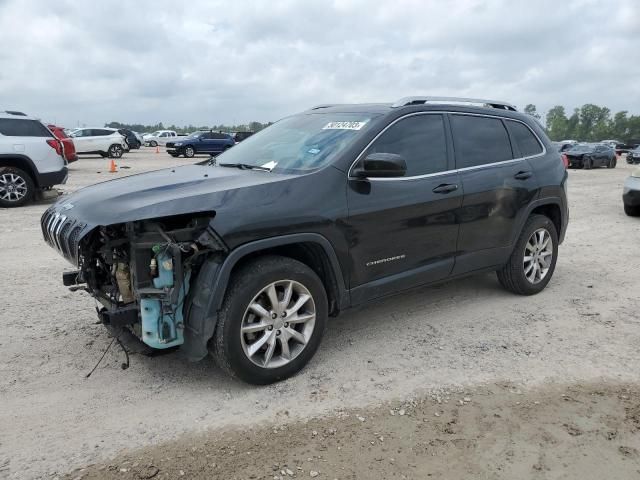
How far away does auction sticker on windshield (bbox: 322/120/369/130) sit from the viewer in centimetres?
406

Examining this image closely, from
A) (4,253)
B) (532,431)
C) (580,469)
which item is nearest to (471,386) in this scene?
(532,431)

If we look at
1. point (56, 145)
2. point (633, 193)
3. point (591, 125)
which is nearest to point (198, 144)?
point (56, 145)

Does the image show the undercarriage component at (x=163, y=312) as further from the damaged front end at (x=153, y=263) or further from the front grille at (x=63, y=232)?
the front grille at (x=63, y=232)

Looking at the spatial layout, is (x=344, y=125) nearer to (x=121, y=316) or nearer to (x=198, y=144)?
(x=121, y=316)

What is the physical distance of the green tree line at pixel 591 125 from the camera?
120 m

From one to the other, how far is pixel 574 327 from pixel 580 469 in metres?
2.12

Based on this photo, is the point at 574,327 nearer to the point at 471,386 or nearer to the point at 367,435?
the point at 471,386

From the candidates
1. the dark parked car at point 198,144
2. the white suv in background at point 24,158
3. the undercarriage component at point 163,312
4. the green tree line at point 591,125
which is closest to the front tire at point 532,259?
the undercarriage component at point 163,312

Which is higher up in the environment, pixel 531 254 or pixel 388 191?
pixel 388 191

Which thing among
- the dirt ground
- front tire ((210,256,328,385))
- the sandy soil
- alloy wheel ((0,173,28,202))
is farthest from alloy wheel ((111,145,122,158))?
the sandy soil

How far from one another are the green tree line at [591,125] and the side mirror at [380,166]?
12642cm

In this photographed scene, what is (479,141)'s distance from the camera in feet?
15.6

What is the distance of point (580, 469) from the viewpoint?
107 inches

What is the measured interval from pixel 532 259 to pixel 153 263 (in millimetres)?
3810
